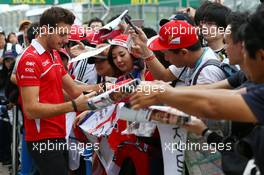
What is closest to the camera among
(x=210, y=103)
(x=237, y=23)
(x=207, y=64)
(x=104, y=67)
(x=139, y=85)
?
(x=210, y=103)

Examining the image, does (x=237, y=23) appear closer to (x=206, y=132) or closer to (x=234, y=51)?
(x=234, y=51)

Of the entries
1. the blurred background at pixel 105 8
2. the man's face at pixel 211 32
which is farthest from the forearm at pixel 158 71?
the blurred background at pixel 105 8

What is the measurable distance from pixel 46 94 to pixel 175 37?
112 cm

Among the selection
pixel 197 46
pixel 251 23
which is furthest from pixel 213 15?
pixel 251 23

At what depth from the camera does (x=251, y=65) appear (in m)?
2.46

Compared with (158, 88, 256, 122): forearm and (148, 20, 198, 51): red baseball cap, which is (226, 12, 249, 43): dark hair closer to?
(148, 20, 198, 51): red baseball cap

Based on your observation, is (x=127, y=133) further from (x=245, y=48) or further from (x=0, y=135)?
(x=0, y=135)

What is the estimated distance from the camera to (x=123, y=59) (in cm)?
450

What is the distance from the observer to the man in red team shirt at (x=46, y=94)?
407 centimetres

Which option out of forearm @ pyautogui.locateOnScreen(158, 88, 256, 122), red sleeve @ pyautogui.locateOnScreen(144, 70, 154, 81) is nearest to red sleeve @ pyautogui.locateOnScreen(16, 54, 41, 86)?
red sleeve @ pyautogui.locateOnScreen(144, 70, 154, 81)

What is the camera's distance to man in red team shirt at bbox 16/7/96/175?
13.3ft

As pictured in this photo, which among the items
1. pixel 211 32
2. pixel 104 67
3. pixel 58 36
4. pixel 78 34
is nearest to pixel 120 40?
pixel 104 67

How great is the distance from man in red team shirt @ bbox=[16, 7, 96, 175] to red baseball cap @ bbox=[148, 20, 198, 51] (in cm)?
82

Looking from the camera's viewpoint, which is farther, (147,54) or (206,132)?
(147,54)
